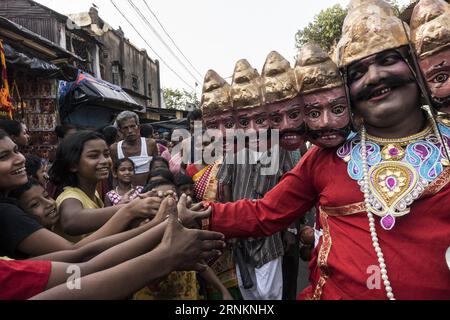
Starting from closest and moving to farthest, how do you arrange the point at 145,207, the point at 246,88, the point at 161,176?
1. the point at 246,88
2. the point at 145,207
3. the point at 161,176

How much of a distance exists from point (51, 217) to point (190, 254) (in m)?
1.23

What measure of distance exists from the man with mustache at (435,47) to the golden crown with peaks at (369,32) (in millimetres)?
79

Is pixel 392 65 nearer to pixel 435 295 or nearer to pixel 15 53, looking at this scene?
pixel 435 295

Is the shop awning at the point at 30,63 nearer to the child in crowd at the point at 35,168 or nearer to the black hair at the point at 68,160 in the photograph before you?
the child in crowd at the point at 35,168

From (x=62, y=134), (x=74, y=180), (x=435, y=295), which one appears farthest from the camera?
(x=62, y=134)

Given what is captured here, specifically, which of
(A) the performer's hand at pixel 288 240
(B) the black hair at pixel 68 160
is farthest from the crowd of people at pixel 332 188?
(A) the performer's hand at pixel 288 240

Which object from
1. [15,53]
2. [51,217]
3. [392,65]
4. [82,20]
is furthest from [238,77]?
[82,20]

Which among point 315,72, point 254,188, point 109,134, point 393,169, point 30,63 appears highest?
point 30,63

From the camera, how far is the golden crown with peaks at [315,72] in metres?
1.69

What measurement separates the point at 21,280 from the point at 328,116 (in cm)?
142

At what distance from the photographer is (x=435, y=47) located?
1.49 meters

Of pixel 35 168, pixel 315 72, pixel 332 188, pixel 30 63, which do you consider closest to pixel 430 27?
pixel 315 72

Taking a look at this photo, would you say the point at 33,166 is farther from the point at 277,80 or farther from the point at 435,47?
the point at 435,47
